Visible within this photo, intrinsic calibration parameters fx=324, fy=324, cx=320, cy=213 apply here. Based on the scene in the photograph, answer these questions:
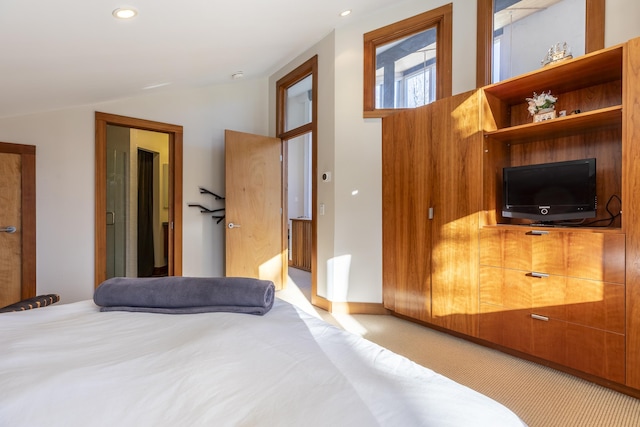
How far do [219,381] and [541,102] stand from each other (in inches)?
108

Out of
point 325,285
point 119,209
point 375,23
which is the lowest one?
point 325,285

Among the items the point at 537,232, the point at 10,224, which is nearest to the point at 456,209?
the point at 537,232

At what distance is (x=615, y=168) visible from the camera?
7.26 ft

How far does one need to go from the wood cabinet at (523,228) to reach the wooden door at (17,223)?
10.8ft

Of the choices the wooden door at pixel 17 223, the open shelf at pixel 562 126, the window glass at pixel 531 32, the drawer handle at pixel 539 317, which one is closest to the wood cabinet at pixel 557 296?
the drawer handle at pixel 539 317

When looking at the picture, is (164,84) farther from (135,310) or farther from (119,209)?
(135,310)

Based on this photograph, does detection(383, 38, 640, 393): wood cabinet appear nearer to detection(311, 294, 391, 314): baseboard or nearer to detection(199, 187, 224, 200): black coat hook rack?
detection(311, 294, 391, 314): baseboard

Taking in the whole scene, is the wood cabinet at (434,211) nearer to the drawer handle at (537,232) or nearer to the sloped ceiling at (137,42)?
the drawer handle at (537,232)

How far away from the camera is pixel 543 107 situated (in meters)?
2.36

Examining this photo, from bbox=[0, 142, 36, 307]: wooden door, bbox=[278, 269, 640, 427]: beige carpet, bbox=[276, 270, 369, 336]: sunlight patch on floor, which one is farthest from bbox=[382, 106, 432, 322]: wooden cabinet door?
bbox=[0, 142, 36, 307]: wooden door

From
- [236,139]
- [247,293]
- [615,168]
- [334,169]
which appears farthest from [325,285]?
[615,168]

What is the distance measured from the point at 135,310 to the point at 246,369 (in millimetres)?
693

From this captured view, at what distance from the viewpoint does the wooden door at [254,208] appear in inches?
155

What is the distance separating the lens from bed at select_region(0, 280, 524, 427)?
0.61m
